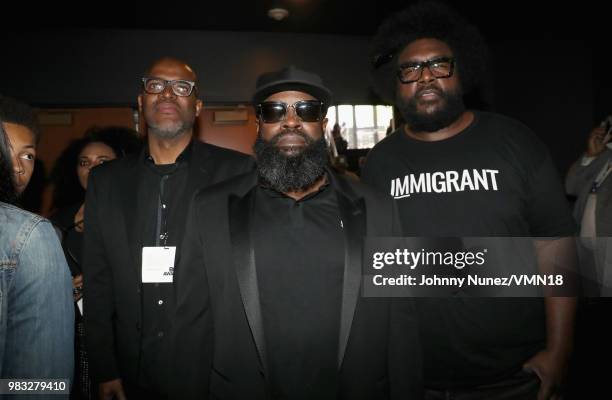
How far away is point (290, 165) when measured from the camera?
171 centimetres

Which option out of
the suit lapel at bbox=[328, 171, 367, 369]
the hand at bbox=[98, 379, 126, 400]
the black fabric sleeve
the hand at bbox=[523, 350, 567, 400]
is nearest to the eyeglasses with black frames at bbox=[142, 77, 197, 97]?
the black fabric sleeve

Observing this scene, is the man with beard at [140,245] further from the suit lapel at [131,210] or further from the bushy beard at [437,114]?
the bushy beard at [437,114]

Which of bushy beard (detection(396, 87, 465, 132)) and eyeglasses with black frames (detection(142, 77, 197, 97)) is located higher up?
eyeglasses with black frames (detection(142, 77, 197, 97))

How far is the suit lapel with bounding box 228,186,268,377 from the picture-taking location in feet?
4.80

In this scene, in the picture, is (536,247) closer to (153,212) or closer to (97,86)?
(153,212)

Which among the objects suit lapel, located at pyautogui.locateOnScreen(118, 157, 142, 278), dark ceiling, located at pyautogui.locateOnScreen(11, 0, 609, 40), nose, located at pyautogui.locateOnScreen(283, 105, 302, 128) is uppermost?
dark ceiling, located at pyautogui.locateOnScreen(11, 0, 609, 40)

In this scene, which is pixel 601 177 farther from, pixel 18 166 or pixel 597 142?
pixel 18 166

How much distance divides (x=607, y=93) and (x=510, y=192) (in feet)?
14.4

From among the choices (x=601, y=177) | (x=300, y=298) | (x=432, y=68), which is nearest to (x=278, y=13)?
(x=432, y=68)

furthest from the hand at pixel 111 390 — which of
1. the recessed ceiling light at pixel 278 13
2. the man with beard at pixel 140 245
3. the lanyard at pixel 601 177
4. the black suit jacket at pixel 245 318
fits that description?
the recessed ceiling light at pixel 278 13

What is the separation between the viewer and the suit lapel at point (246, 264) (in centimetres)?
146

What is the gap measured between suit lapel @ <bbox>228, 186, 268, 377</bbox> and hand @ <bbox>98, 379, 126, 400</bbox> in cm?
99

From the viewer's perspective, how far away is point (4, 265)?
939 millimetres

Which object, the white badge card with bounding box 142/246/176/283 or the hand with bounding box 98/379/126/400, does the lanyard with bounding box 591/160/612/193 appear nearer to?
the white badge card with bounding box 142/246/176/283
